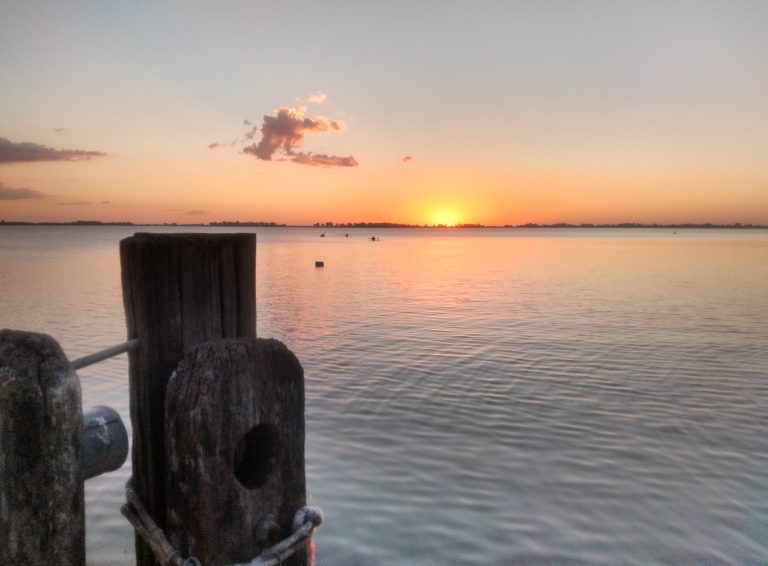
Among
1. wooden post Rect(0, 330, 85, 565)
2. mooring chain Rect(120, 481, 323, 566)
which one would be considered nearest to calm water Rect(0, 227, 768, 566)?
mooring chain Rect(120, 481, 323, 566)

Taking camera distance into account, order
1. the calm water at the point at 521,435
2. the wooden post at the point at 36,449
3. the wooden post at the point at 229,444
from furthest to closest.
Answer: the calm water at the point at 521,435 < the wooden post at the point at 229,444 < the wooden post at the point at 36,449

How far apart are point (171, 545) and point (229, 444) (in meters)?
0.54

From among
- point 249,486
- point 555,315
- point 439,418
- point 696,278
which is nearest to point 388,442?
point 439,418

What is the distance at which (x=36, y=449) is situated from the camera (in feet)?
6.61

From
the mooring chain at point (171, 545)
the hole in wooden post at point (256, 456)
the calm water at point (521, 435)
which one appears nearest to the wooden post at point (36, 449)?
the mooring chain at point (171, 545)

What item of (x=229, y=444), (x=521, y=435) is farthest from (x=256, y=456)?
(x=521, y=435)

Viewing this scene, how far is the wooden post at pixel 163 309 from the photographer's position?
235 cm

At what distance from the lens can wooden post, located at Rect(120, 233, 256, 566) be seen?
2.35 meters

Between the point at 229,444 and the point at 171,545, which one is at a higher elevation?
the point at 229,444

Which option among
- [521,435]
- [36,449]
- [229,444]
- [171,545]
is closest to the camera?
[36,449]

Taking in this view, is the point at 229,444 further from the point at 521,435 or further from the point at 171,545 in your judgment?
the point at 521,435

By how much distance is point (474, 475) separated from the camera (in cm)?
673

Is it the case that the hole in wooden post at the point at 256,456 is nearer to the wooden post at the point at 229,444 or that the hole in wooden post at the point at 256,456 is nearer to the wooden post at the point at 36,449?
the wooden post at the point at 229,444

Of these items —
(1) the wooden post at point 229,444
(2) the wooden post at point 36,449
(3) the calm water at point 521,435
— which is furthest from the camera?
(3) the calm water at point 521,435
